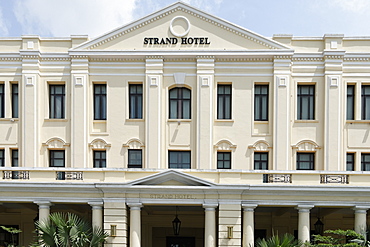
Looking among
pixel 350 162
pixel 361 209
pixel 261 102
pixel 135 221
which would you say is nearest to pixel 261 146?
pixel 261 102

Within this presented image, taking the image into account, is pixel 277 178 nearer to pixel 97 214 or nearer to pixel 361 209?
pixel 361 209

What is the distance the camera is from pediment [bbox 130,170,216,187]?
23641 mm

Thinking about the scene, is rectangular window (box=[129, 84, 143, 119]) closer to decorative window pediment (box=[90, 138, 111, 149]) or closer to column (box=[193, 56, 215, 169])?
decorative window pediment (box=[90, 138, 111, 149])

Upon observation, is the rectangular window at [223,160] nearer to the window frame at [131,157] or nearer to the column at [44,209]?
the window frame at [131,157]

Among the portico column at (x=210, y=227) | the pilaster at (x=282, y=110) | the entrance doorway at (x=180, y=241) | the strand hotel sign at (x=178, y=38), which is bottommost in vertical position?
the entrance doorway at (x=180, y=241)

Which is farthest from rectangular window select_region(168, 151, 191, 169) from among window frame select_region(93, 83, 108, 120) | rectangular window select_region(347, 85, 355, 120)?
rectangular window select_region(347, 85, 355, 120)

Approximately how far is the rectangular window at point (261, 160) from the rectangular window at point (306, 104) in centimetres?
336

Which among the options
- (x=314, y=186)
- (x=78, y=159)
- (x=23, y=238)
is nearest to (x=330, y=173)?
(x=314, y=186)

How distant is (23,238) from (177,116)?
13.0 meters

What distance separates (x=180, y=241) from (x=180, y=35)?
46.1 ft

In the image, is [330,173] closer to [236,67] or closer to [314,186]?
[314,186]

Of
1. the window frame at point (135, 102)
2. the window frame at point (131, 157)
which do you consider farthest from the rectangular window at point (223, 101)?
the window frame at point (131, 157)

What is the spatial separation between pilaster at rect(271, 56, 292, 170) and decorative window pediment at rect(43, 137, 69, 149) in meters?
13.6

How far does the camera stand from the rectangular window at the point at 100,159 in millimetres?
30547
